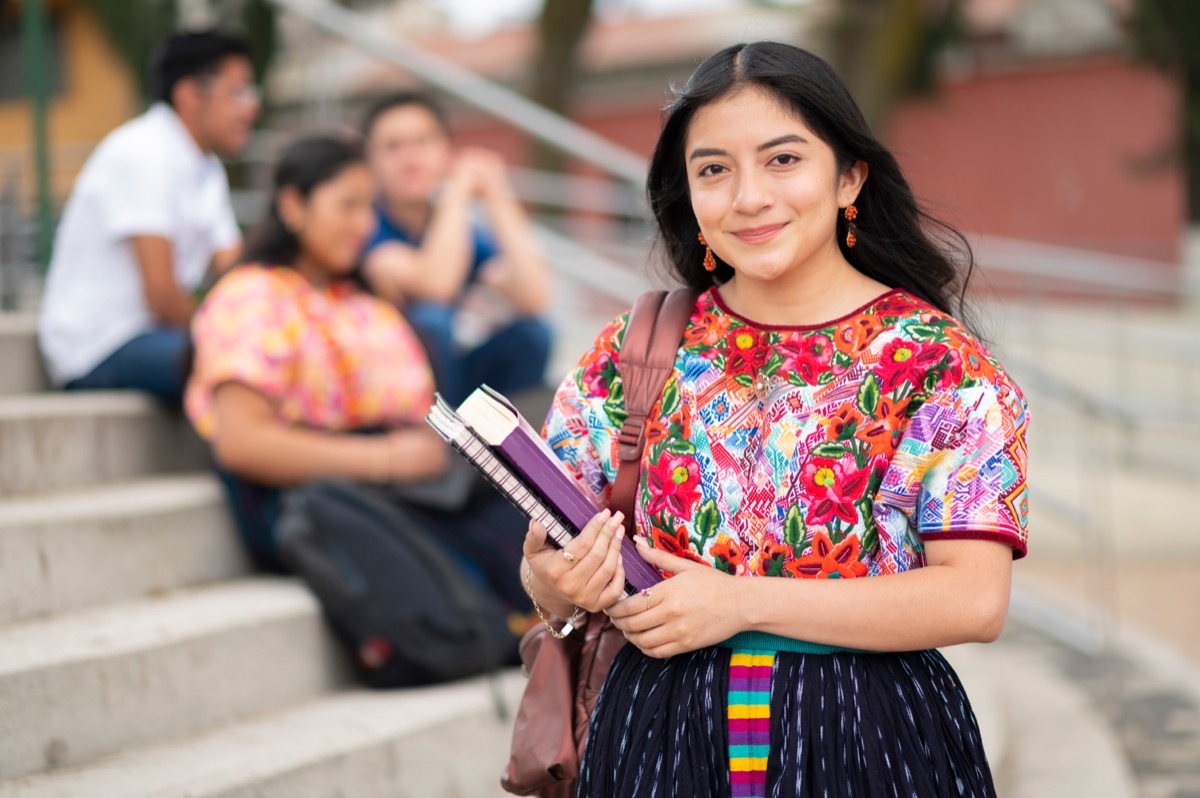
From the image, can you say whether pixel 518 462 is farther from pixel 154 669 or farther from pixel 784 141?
pixel 154 669

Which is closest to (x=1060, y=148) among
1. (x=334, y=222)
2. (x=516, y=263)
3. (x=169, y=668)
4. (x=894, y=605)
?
(x=516, y=263)

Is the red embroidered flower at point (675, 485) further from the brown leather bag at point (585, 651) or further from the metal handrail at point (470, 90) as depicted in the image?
the metal handrail at point (470, 90)

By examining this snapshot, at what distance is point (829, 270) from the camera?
1836 mm

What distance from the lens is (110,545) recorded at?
130 inches

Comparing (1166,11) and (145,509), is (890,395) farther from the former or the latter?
(1166,11)

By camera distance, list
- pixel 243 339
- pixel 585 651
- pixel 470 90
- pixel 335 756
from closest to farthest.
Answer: pixel 585 651
pixel 335 756
pixel 243 339
pixel 470 90

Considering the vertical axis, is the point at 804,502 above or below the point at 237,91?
below

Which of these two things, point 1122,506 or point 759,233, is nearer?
point 759,233

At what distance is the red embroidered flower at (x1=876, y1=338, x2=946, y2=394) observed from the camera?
1.72 meters

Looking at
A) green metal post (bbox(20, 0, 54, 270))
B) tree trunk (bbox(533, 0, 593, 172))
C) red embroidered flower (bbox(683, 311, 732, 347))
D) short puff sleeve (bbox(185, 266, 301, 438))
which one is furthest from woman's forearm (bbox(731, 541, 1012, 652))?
tree trunk (bbox(533, 0, 593, 172))

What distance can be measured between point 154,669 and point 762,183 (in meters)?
1.86

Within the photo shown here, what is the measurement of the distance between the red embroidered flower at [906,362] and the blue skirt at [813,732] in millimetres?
358

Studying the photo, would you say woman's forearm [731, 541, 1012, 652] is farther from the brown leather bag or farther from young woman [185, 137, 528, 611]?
young woman [185, 137, 528, 611]

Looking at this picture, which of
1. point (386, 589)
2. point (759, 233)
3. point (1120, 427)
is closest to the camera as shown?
point (759, 233)
